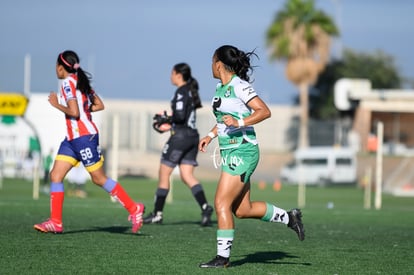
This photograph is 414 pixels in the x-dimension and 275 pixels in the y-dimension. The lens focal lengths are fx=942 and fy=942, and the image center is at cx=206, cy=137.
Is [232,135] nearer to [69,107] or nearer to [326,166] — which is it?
[69,107]

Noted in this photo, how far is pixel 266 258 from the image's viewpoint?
943 centimetres

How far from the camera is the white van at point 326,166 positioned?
4569 cm

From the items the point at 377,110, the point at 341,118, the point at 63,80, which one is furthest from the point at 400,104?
the point at 63,80

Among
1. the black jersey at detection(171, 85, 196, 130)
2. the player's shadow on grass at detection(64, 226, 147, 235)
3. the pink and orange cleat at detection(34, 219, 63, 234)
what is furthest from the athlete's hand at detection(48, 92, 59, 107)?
the black jersey at detection(171, 85, 196, 130)

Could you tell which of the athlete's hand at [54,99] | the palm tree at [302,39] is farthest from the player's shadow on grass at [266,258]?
the palm tree at [302,39]

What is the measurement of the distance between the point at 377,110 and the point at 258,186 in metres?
9.19

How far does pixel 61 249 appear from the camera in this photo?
9430mm

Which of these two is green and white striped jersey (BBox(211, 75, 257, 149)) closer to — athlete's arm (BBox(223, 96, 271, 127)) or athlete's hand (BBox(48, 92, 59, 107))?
athlete's arm (BBox(223, 96, 271, 127))

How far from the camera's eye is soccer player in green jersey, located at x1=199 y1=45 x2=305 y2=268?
851 centimetres

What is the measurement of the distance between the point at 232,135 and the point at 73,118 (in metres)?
2.83

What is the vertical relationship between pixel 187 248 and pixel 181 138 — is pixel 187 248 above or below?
below

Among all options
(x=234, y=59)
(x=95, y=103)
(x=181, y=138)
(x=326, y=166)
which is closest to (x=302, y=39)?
(x=326, y=166)

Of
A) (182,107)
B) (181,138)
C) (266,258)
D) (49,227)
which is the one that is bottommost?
(266,258)

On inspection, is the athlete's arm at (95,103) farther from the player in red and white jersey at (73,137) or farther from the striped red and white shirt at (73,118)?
the striped red and white shirt at (73,118)
